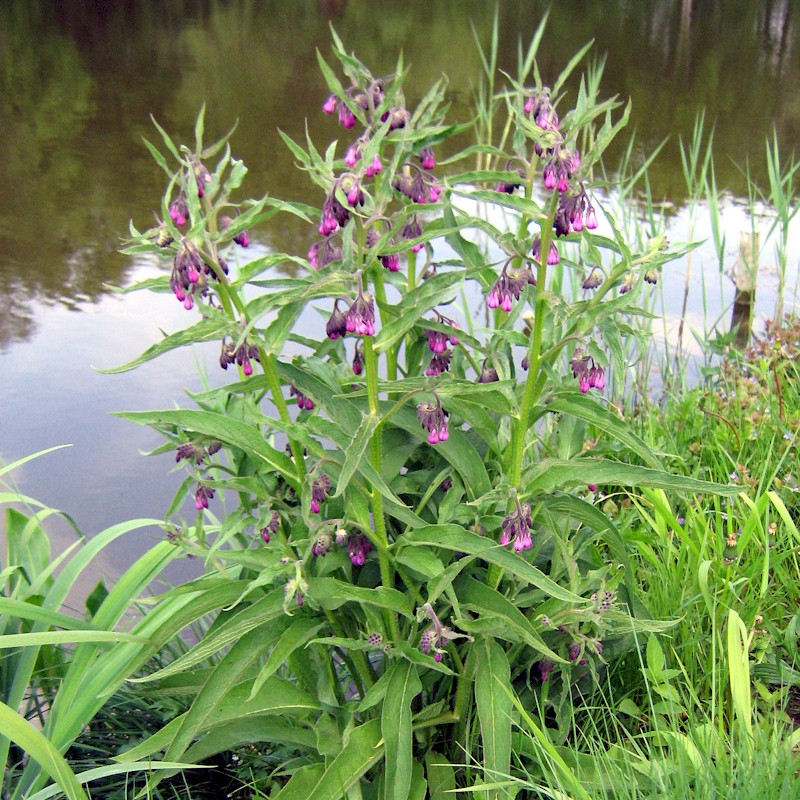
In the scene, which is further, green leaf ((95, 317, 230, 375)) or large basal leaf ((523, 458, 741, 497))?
large basal leaf ((523, 458, 741, 497))

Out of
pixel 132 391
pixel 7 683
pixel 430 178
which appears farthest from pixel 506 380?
pixel 132 391

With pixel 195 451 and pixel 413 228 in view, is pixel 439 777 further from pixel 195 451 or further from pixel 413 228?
pixel 413 228

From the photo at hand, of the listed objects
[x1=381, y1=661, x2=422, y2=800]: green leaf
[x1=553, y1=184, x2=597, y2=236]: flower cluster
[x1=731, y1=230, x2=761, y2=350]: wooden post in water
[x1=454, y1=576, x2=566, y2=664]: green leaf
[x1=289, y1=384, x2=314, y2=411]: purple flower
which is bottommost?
[x1=731, y1=230, x2=761, y2=350]: wooden post in water

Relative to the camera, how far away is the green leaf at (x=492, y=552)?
1679 mm

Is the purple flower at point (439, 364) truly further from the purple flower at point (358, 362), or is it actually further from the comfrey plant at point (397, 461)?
the purple flower at point (358, 362)

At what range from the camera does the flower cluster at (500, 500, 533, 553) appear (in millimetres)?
1715

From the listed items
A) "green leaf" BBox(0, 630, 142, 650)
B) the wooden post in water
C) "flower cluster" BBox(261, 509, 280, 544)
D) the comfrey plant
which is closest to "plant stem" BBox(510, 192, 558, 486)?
the comfrey plant

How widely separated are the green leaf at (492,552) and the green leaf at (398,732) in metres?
0.33

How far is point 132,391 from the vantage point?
4734mm

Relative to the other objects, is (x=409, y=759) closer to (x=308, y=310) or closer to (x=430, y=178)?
(x=430, y=178)

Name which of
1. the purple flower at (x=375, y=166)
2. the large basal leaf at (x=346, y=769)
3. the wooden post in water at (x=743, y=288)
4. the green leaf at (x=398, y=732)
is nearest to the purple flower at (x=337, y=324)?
the purple flower at (x=375, y=166)

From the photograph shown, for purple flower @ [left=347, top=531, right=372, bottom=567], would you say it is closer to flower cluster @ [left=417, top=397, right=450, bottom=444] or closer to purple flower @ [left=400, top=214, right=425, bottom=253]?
flower cluster @ [left=417, top=397, right=450, bottom=444]

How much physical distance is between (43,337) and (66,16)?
1459cm

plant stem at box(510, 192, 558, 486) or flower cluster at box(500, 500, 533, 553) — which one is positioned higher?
plant stem at box(510, 192, 558, 486)
